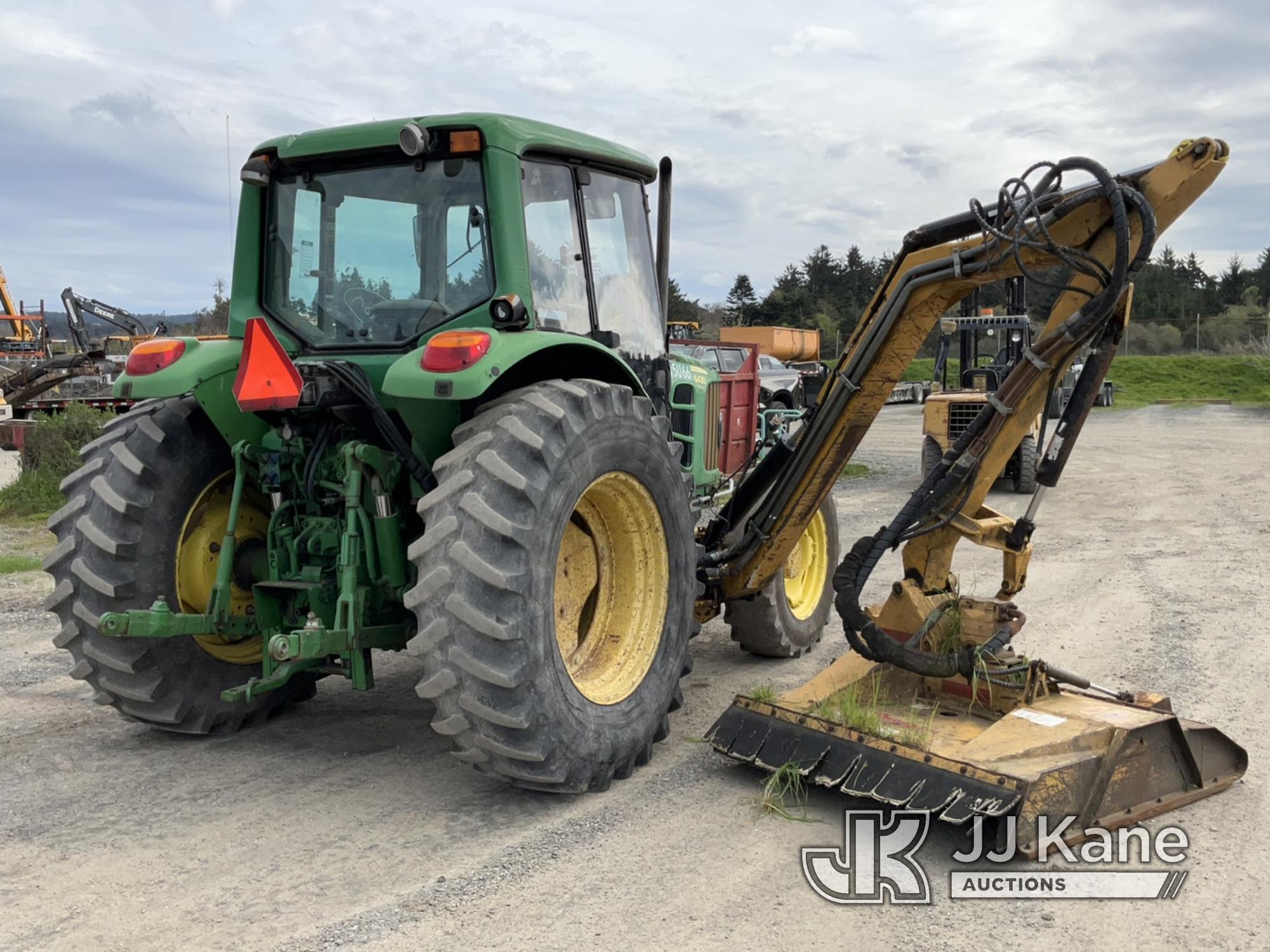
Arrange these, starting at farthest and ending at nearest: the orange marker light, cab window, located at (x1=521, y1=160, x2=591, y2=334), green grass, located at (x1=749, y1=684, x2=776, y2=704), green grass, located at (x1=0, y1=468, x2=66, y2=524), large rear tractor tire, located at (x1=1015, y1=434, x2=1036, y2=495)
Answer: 1. large rear tractor tire, located at (x1=1015, y1=434, x2=1036, y2=495)
2. green grass, located at (x1=0, y1=468, x2=66, y2=524)
3. cab window, located at (x1=521, y1=160, x2=591, y2=334)
4. green grass, located at (x1=749, y1=684, x2=776, y2=704)
5. the orange marker light

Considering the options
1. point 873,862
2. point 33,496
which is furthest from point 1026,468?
point 33,496

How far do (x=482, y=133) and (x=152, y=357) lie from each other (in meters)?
1.65

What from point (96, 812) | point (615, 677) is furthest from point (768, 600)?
point (96, 812)

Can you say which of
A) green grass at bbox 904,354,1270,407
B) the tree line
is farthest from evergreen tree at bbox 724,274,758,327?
green grass at bbox 904,354,1270,407

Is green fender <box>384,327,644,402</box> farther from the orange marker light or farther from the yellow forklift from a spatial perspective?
the yellow forklift

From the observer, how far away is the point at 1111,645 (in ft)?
21.4

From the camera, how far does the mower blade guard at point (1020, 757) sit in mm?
3711

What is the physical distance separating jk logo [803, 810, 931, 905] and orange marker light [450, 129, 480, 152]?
2.94 meters

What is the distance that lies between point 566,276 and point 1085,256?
2.14m

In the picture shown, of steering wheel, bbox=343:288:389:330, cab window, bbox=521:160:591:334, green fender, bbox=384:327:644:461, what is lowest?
green fender, bbox=384:327:644:461

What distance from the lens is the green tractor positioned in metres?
3.88

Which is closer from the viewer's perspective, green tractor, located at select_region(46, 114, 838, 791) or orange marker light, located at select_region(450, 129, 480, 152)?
green tractor, located at select_region(46, 114, 838, 791)

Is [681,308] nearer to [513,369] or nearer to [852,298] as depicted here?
[852,298]

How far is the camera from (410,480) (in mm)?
4523
